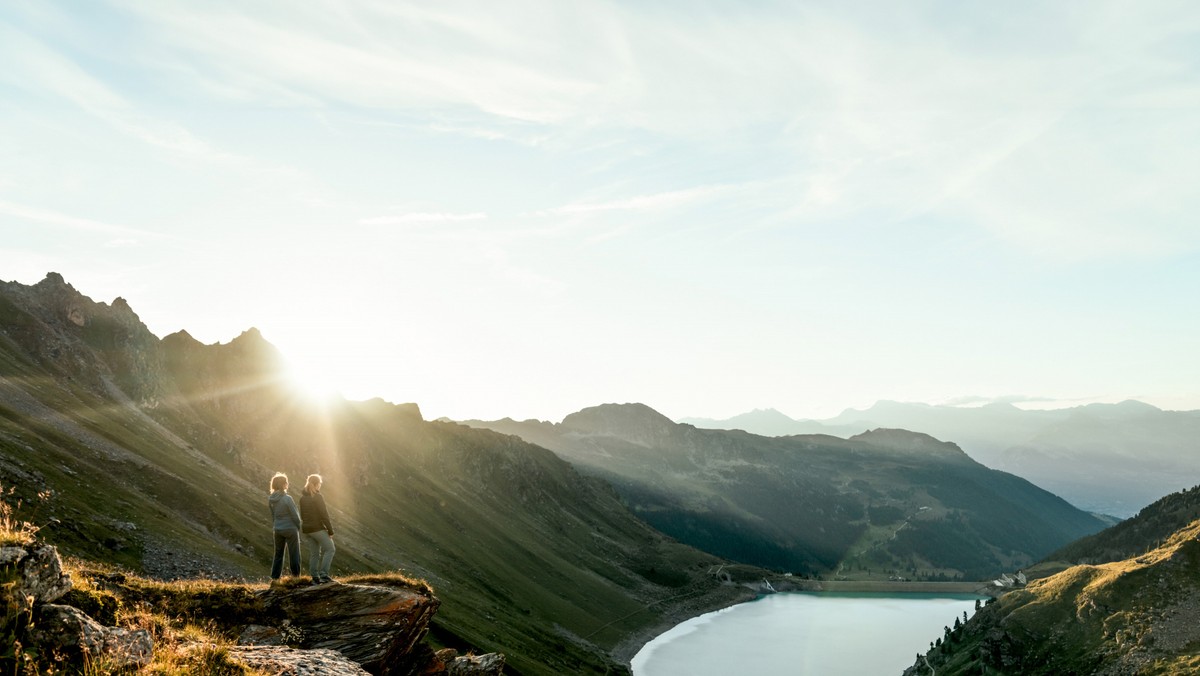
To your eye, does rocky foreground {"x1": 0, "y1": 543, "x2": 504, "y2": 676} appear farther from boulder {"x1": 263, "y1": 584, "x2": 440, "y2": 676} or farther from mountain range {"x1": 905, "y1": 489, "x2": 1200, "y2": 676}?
mountain range {"x1": 905, "y1": 489, "x2": 1200, "y2": 676}

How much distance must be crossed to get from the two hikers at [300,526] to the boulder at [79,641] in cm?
1087

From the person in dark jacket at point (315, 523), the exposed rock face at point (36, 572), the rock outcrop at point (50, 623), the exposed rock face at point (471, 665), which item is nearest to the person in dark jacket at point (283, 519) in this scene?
the person in dark jacket at point (315, 523)

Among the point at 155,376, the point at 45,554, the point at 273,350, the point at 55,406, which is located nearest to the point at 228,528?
the point at 55,406

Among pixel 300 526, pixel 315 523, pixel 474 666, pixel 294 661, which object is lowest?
pixel 474 666

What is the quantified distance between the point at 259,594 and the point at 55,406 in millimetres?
82944

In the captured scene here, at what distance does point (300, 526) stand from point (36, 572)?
12274mm

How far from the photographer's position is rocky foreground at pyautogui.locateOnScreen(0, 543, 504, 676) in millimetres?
11500

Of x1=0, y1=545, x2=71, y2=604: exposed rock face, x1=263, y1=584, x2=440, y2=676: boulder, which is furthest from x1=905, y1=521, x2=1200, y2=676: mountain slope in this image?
x1=0, y1=545, x2=71, y2=604: exposed rock face

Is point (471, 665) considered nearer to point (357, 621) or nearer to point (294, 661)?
point (357, 621)

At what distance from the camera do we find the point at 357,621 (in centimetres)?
2127

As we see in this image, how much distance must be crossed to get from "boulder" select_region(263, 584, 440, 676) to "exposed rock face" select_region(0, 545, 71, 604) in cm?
783

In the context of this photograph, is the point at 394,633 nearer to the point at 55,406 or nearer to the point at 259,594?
the point at 259,594

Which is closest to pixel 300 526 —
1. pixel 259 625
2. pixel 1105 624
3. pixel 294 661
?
pixel 259 625

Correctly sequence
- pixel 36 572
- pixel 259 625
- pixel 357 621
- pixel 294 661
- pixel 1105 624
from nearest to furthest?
1. pixel 36 572
2. pixel 294 661
3. pixel 259 625
4. pixel 357 621
5. pixel 1105 624
